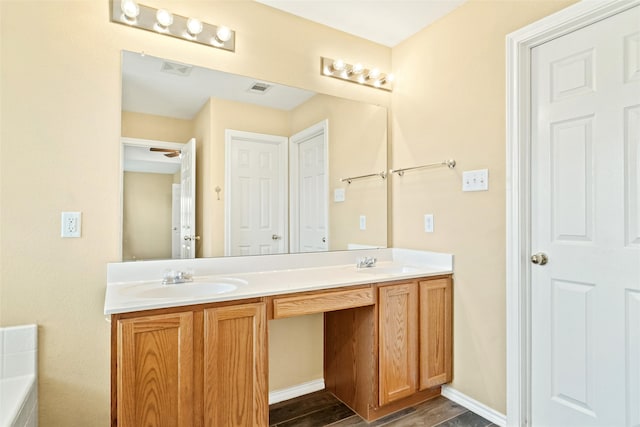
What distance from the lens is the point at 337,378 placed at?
2.20 m

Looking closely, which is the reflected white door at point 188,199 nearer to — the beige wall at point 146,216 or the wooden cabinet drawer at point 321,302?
the beige wall at point 146,216

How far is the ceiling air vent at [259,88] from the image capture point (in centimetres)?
211

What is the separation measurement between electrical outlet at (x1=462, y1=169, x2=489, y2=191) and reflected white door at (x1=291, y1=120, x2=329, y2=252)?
88cm

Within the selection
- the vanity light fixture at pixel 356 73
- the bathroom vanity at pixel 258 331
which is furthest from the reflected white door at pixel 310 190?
the vanity light fixture at pixel 356 73

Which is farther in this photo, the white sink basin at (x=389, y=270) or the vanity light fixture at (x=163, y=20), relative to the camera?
the white sink basin at (x=389, y=270)

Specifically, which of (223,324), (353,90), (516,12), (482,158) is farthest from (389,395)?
(516,12)

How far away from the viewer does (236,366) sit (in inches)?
58.9

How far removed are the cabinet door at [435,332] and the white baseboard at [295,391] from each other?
676mm

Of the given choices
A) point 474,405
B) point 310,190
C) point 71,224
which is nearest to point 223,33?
point 310,190

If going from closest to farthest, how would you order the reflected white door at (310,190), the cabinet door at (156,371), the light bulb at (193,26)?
the cabinet door at (156,371)
the light bulb at (193,26)
the reflected white door at (310,190)

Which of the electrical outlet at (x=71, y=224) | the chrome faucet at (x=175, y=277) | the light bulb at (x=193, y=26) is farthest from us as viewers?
the light bulb at (x=193, y=26)

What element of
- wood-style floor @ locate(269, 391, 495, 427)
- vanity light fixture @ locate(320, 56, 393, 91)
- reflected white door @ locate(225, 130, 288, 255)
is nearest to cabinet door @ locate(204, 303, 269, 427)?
wood-style floor @ locate(269, 391, 495, 427)

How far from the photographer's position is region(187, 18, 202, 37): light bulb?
184 cm

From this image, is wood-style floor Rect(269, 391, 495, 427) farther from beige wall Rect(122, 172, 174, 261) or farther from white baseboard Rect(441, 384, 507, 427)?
beige wall Rect(122, 172, 174, 261)
